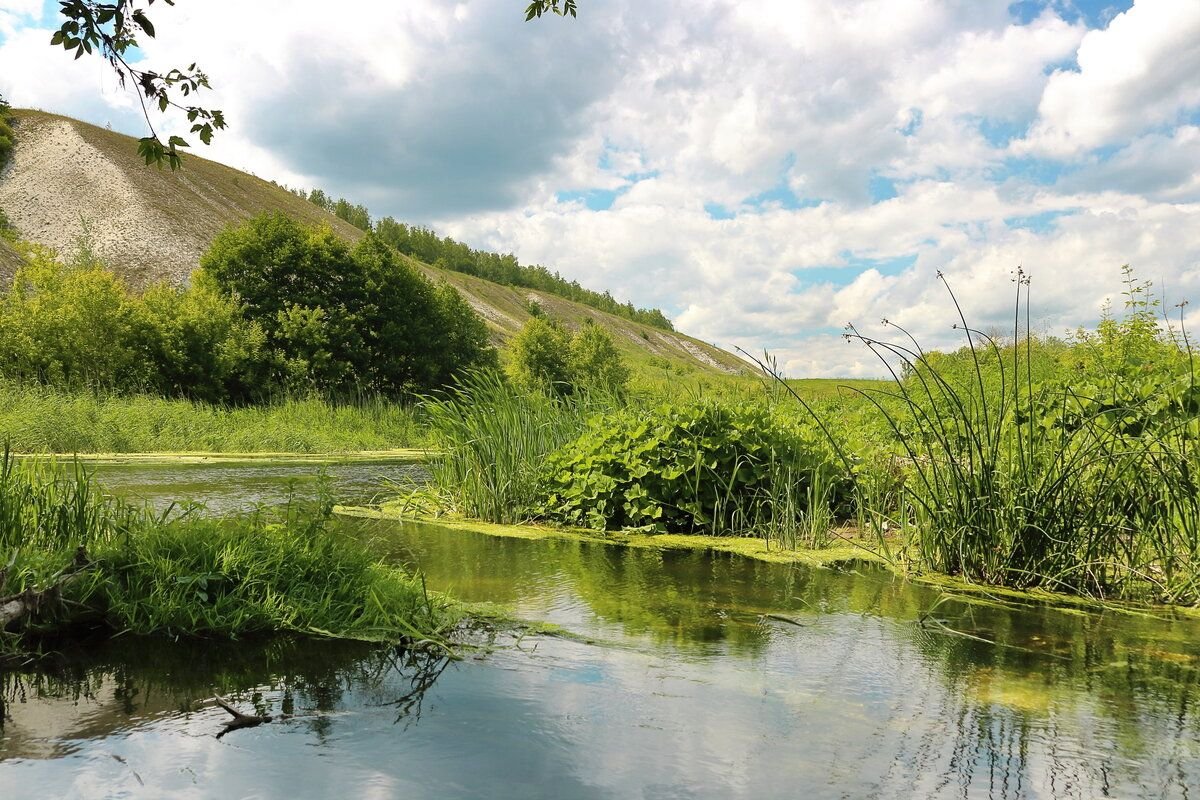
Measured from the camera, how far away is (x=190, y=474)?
1051 centimetres

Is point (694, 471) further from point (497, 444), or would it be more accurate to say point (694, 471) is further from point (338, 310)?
point (338, 310)

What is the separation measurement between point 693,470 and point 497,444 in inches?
73.0

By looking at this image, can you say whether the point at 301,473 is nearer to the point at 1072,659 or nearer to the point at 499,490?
the point at 499,490

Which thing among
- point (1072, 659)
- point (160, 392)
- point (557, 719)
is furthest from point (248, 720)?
point (160, 392)

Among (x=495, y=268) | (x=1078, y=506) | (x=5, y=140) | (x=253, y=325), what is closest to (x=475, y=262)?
(x=495, y=268)

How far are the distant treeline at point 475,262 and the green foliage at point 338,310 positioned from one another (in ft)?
140

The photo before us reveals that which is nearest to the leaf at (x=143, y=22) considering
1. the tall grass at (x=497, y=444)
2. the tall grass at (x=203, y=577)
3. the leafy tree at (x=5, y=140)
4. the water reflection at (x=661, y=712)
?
the tall grass at (x=203, y=577)

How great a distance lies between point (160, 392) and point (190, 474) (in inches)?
452

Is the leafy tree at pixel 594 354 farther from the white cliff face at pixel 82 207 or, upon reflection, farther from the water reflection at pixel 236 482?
the water reflection at pixel 236 482

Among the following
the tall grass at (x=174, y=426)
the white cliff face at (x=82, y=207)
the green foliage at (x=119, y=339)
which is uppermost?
the white cliff face at (x=82, y=207)

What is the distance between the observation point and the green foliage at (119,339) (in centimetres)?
1819

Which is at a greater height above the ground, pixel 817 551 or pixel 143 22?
pixel 143 22

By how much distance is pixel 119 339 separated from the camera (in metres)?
19.7

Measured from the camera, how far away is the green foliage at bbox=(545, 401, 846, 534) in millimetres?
6820
